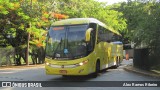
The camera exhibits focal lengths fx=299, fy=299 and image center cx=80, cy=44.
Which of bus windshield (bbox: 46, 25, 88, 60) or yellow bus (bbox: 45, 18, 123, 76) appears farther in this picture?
bus windshield (bbox: 46, 25, 88, 60)

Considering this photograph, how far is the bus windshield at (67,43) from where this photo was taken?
15898 millimetres

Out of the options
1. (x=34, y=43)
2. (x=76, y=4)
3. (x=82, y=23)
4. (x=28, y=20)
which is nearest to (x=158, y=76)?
(x=82, y=23)

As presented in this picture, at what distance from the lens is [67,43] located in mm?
16109

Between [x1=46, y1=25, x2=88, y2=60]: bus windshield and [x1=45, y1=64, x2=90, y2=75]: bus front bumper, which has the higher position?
[x1=46, y1=25, x2=88, y2=60]: bus windshield

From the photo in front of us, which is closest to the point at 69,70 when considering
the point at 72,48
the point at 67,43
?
the point at 72,48

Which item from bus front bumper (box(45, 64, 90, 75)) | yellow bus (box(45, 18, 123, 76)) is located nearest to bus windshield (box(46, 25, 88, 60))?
yellow bus (box(45, 18, 123, 76))

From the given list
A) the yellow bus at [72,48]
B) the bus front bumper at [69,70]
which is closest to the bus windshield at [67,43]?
the yellow bus at [72,48]

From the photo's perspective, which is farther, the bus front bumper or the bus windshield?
the bus windshield

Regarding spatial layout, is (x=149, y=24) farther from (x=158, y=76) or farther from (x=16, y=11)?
(x=16, y=11)

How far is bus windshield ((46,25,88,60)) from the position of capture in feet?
52.2

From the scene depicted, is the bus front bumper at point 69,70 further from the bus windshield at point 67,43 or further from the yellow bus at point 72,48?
the bus windshield at point 67,43

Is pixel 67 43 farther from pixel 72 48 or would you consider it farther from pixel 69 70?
pixel 69 70

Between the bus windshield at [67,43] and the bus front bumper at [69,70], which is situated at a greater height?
the bus windshield at [67,43]

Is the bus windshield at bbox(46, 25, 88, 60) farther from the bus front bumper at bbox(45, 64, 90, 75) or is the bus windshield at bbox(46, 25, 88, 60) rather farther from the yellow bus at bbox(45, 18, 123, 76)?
the bus front bumper at bbox(45, 64, 90, 75)
